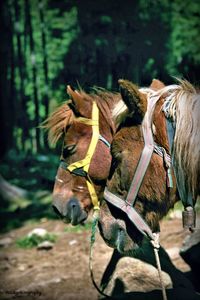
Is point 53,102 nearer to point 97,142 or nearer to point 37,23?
point 37,23

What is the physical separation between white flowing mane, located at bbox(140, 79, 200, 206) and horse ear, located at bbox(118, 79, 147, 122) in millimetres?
134

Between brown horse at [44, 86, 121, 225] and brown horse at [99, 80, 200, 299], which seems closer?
brown horse at [99, 80, 200, 299]

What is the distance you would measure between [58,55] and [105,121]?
6.44 meters

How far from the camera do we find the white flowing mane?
8.61 ft

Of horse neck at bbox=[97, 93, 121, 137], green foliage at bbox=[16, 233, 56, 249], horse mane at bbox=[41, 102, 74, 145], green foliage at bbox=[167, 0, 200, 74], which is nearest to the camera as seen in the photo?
horse neck at bbox=[97, 93, 121, 137]

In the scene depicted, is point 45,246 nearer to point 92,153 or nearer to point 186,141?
point 92,153

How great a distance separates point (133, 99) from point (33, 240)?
3.95 m

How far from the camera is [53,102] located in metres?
10.1

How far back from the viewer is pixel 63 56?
10.0m

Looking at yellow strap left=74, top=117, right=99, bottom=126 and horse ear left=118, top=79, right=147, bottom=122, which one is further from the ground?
horse ear left=118, top=79, right=147, bottom=122

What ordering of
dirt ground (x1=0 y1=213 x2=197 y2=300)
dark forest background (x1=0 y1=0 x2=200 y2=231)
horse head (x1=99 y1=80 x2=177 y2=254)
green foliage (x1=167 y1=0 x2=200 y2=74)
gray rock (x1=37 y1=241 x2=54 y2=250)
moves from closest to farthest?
horse head (x1=99 y1=80 x2=177 y2=254) → dirt ground (x1=0 y1=213 x2=197 y2=300) → gray rock (x1=37 y1=241 x2=54 y2=250) → green foliage (x1=167 y1=0 x2=200 y2=74) → dark forest background (x1=0 y1=0 x2=200 y2=231)

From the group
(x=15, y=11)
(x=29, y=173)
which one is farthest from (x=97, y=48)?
(x=29, y=173)

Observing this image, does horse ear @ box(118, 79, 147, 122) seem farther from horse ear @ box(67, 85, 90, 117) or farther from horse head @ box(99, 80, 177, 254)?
horse ear @ box(67, 85, 90, 117)

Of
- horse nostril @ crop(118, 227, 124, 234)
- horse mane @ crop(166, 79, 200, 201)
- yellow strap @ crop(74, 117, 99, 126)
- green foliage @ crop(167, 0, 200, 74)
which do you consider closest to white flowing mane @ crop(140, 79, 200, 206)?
horse mane @ crop(166, 79, 200, 201)
